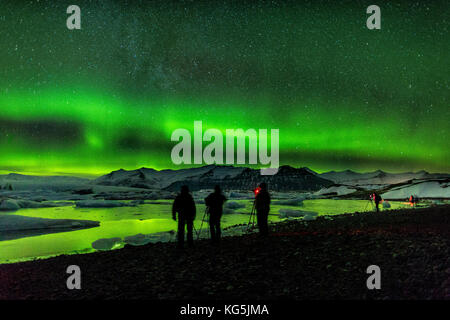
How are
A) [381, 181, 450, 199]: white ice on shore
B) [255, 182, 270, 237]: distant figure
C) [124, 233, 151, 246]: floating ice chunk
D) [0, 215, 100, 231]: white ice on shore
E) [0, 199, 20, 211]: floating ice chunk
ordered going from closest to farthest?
[255, 182, 270, 237]: distant figure < [124, 233, 151, 246]: floating ice chunk < [0, 215, 100, 231]: white ice on shore < [0, 199, 20, 211]: floating ice chunk < [381, 181, 450, 199]: white ice on shore

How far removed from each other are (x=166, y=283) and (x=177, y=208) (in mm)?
4665

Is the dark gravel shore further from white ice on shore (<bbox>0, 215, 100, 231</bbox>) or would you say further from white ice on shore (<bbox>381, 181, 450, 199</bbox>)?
white ice on shore (<bbox>381, 181, 450, 199</bbox>)

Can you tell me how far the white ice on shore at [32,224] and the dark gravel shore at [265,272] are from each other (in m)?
20.2

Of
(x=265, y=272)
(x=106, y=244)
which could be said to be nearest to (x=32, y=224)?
(x=106, y=244)

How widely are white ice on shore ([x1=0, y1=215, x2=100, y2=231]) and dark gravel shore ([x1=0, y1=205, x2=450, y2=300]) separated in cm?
2017

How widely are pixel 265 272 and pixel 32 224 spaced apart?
3113 centimetres

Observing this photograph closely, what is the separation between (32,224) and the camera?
32.6 meters

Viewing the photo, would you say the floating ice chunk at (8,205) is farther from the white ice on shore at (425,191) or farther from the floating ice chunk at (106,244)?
the white ice on shore at (425,191)

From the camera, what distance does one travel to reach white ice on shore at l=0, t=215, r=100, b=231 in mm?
31781

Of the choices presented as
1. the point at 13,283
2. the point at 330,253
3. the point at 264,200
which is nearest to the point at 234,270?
the point at 330,253

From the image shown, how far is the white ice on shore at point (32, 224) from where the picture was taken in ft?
104

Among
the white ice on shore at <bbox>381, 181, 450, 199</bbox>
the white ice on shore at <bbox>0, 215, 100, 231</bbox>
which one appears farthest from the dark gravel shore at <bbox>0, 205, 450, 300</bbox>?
the white ice on shore at <bbox>381, 181, 450, 199</bbox>

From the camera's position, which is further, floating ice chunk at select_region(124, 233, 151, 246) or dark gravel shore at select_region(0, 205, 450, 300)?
floating ice chunk at select_region(124, 233, 151, 246)
